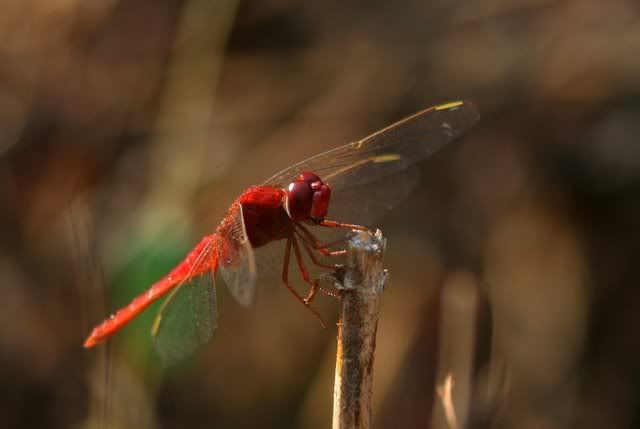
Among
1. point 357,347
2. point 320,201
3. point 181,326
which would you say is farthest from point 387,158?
point 357,347

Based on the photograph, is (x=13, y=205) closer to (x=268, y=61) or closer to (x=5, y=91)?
(x=5, y=91)

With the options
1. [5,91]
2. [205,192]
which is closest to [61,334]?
[205,192]

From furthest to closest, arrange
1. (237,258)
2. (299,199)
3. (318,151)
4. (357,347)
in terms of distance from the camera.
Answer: (318,151) < (299,199) < (237,258) < (357,347)

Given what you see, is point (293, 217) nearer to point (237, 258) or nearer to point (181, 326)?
point (237, 258)

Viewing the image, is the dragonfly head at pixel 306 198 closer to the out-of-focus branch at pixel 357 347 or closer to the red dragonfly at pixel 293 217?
the red dragonfly at pixel 293 217

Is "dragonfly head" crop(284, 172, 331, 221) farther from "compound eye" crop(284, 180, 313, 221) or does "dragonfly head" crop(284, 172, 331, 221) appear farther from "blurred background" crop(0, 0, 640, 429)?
"blurred background" crop(0, 0, 640, 429)

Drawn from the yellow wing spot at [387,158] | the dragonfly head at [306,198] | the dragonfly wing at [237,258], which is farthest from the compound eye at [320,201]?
the yellow wing spot at [387,158]
